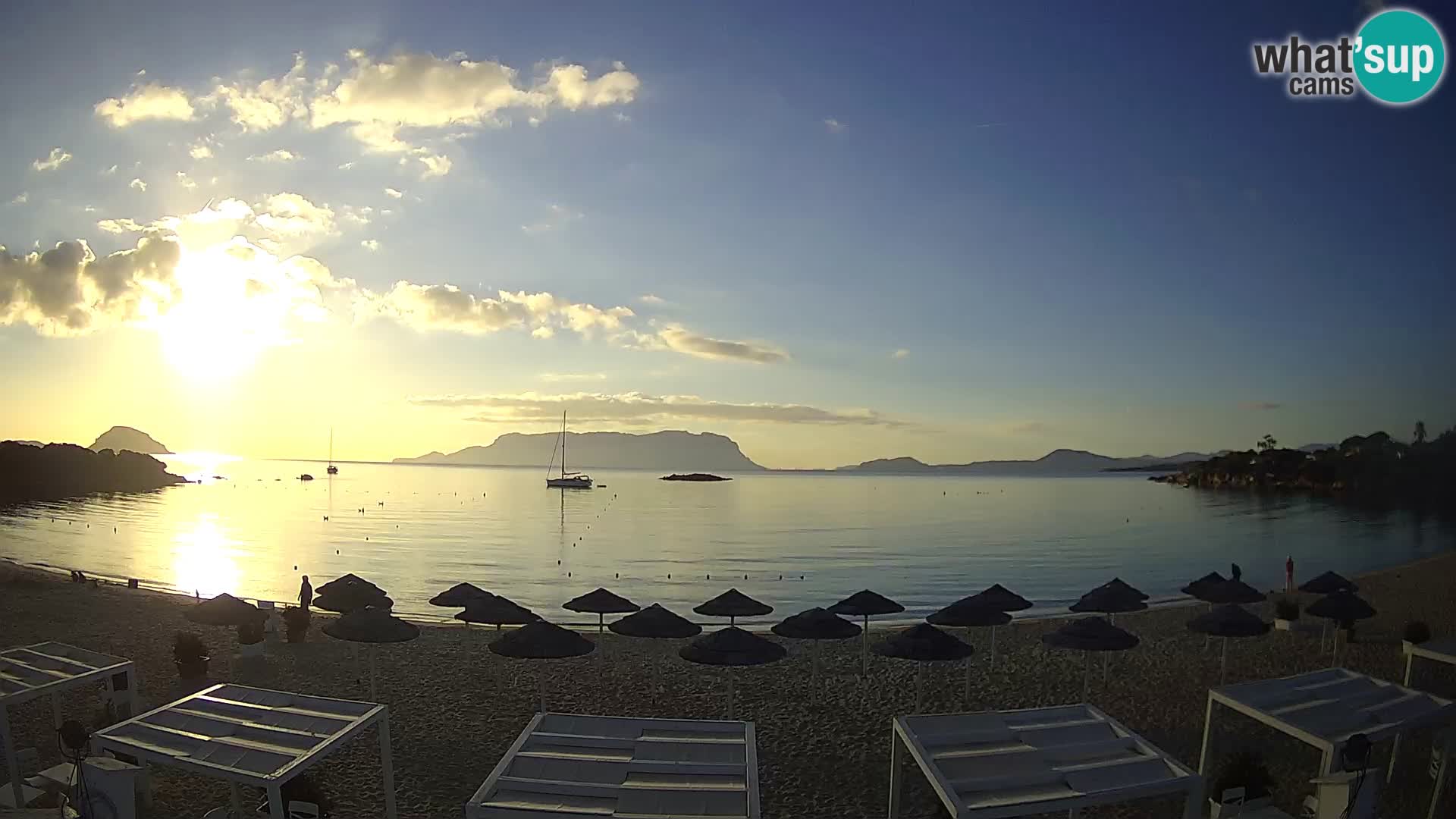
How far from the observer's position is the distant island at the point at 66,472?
10469 centimetres

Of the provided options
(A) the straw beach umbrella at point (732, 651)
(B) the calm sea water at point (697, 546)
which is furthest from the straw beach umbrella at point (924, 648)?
(B) the calm sea water at point (697, 546)

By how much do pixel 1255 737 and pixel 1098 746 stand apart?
6918 mm

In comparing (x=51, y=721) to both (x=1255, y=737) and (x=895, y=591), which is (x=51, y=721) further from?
(x=895, y=591)

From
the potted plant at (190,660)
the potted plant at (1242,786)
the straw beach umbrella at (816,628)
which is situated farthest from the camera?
the potted plant at (190,660)

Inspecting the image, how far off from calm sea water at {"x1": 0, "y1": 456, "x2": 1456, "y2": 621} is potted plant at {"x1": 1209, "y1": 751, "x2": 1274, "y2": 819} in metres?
21.9

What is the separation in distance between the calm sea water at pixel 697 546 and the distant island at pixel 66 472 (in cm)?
1924

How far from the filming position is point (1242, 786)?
773cm

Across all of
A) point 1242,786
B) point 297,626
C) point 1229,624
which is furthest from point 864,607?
point 297,626

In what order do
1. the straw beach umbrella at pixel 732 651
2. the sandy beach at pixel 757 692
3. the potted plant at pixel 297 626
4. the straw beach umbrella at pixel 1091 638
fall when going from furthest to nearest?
1. the potted plant at pixel 297 626
2. the straw beach umbrella at pixel 1091 638
3. the straw beach umbrella at pixel 732 651
4. the sandy beach at pixel 757 692

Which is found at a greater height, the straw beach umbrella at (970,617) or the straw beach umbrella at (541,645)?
the straw beach umbrella at (541,645)

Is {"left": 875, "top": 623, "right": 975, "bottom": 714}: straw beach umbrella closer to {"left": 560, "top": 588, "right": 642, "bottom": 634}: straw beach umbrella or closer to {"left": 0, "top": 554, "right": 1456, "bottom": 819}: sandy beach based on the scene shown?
{"left": 0, "top": 554, "right": 1456, "bottom": 819}: sandy beach

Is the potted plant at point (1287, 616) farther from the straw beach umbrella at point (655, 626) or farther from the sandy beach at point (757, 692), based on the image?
the straw beach umbrella at point (655, 626)

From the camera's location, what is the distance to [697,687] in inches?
592

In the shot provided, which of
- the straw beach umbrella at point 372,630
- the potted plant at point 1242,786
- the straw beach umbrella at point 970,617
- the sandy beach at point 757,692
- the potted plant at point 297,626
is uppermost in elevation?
the straw beach umbrella at point 372,630
